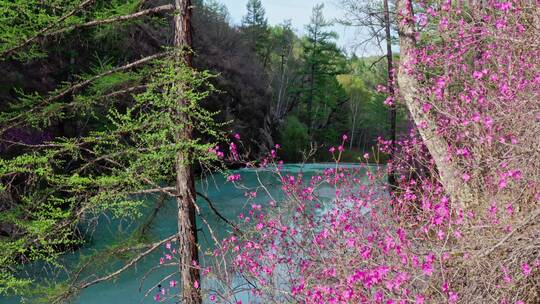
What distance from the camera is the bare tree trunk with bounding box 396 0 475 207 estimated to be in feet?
16.8

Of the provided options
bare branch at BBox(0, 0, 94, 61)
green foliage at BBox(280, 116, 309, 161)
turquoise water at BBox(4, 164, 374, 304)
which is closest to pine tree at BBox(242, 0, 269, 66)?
green foliage at BBox(280, 116, 309, 161)

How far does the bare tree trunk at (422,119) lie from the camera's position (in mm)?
5119

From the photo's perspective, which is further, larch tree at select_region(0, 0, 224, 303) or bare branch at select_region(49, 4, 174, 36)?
bare branch at select_region(49, 4, 174, 36)

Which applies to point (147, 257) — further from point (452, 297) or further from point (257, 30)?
point (257, 30)

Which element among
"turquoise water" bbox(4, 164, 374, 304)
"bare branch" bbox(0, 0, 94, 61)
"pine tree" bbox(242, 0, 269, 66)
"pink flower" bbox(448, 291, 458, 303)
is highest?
"pine tree" bbox(242, 0, 269, 66)

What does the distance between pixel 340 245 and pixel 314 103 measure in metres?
39.8

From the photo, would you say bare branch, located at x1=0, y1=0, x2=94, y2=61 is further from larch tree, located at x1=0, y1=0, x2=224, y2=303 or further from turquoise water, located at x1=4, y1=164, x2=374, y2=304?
turquoise water, located at x1=4, y1=164, x2=374, y2=304

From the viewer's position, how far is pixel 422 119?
20.1 ft

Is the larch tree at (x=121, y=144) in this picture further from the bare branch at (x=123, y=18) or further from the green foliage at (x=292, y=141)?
the green foliage at (x=292, y=141)

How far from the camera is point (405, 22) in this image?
665cm

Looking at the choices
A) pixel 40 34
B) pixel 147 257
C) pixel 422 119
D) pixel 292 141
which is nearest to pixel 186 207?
pixel 40 34

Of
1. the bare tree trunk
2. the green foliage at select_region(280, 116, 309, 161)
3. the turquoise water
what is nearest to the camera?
the bare tree trunk

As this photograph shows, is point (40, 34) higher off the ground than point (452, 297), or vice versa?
point (40, 34)

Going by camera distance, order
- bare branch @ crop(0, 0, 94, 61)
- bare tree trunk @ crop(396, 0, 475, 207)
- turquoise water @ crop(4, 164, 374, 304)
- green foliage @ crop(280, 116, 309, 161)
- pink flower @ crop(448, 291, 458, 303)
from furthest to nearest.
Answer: green foliage @ crop(280, 116, 309, 161) → turquoise water @ crop(4, 164, 374, 304) → bare tree trunk @ crop(396, 0, 475, 207) → bare branch @ crop(0, 0, 94, 61) → pink flower @ crop(448, 291, 458, 303)
